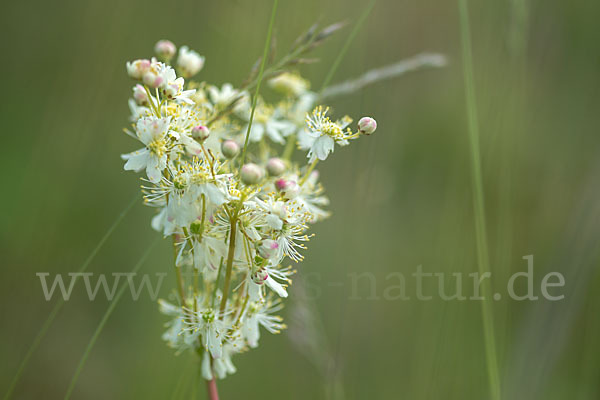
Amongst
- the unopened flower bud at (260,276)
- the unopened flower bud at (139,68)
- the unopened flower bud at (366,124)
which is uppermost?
the unopened flower bud at (366,124)

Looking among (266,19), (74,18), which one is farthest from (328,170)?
(74,18)

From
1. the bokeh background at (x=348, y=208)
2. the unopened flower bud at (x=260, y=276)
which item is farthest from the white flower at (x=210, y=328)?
the bokeh background at (x=348, y=208)

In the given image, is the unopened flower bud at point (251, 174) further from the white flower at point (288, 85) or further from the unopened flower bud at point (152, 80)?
the white flower at point (288, 85)

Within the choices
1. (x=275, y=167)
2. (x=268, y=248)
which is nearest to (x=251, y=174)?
(x=275, y=167)

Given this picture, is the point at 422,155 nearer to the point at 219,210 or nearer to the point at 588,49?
the point at 588,49

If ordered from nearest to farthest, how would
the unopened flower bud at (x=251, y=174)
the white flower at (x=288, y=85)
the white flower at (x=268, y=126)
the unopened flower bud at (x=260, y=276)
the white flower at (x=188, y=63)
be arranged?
the unopened flower bud at (x=251, y=174) < the unopened flower bud at (x=260, y=276) < the white flower at (x=188, y=63) < the white flower at (x=268, y=126) < the white flower at (x=288, y=85)

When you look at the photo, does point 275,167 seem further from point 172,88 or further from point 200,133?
point 172,88

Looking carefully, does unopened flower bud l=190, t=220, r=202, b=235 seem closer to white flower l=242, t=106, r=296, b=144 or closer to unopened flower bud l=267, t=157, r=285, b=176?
unopened flower bud l=267, t=157, r=285, b=176
